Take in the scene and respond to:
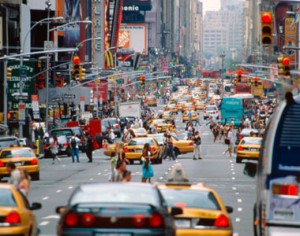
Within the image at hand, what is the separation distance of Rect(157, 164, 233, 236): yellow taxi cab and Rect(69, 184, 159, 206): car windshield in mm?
2074

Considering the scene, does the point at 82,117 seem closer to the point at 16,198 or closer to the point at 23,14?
the point at 23,14

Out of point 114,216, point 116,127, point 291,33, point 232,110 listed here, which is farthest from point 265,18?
point 291,33

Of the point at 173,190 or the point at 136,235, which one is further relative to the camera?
the point at 173,190

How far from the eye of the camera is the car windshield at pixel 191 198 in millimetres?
18195

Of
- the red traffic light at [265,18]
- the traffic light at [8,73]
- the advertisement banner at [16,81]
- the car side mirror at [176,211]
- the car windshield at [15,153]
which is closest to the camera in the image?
the car side mirror at [176,211]

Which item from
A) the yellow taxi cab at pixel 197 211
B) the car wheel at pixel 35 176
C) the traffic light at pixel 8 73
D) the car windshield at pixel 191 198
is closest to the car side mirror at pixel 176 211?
the yellow taxi cab at pixel 197 211

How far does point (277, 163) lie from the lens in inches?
642

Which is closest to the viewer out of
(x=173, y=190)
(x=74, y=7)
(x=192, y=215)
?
(x=192, y=215)

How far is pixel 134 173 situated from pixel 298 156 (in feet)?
101

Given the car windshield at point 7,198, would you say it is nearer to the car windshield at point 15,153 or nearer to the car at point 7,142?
the car windshield at point 15,153

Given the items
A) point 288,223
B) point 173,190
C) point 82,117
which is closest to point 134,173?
point 173,190

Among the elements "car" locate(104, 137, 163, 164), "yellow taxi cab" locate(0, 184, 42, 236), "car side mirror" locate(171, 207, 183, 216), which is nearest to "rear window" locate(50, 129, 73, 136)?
"car" locate(104, 137, 163, 164)

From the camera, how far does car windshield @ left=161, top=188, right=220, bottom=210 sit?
1820cm

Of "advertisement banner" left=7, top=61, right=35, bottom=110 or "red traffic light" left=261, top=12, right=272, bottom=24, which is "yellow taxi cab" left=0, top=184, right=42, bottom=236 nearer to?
"red traffic light" left=261, top=12, right=272, bottom=24
